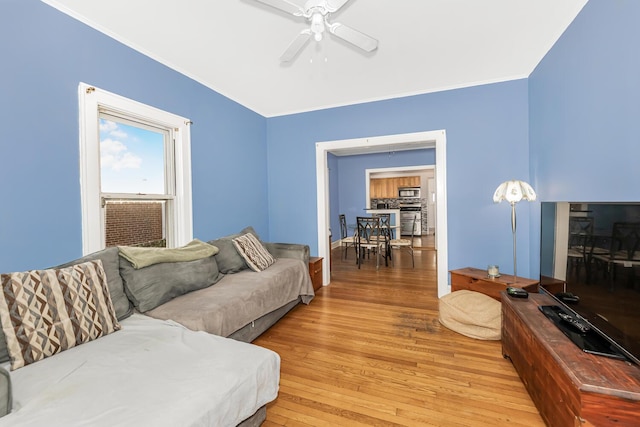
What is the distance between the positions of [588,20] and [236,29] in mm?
2596

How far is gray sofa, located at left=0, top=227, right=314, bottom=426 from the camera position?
Result: 1046 mm

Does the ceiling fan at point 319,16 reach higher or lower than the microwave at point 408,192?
higher

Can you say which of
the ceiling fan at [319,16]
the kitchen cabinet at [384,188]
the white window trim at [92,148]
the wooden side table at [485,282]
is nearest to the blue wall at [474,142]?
the wooden side table at [485,282]

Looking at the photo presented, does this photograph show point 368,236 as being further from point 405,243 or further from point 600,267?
point 600,267

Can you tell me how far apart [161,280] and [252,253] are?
1.07m

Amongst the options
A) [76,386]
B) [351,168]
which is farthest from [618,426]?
[351,168]

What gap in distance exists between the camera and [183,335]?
5.18ft

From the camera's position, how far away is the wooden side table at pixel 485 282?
2.58 m

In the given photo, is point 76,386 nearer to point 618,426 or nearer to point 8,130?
point 8,130

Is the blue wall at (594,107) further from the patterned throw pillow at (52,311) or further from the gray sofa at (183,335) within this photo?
the patterned throw pillow at (52,311)

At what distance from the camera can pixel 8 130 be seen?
5.46ft

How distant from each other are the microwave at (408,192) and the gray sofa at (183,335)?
7.14m

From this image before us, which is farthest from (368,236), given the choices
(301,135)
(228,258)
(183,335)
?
(183,335)

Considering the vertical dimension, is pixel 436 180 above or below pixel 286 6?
below
